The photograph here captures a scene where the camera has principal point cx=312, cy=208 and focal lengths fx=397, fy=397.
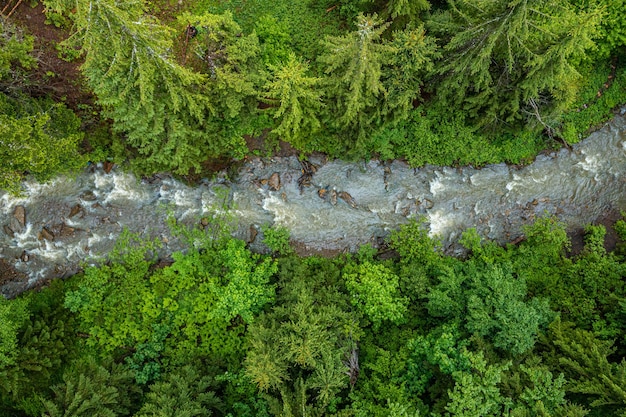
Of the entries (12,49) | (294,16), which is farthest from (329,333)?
(12,49)

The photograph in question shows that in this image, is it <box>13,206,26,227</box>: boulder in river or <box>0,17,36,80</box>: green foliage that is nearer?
<box>0,17,36,80</box>: green foliage

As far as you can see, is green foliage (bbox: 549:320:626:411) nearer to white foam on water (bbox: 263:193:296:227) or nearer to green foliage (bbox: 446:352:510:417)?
green foliage (bbox: 446:352:510:417)

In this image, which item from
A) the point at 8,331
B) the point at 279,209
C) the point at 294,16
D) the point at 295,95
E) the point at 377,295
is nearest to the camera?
the point at 295,95

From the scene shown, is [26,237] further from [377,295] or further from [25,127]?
[377,295]

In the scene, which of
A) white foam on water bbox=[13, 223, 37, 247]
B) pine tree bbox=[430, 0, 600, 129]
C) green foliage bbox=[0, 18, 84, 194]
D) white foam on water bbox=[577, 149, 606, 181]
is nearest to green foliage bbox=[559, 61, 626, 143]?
white foam on water bbox=[577, 149, 606, 181]

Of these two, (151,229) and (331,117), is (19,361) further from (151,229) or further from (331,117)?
(331,117)

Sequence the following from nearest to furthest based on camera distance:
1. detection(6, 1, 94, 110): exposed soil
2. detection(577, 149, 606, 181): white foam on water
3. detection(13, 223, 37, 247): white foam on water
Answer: detection(6, 1, 94, 110): exposed soil, detection(13, 223, 37, 247): white foam on water, detection(577, 149, 606, 181): white foam on water

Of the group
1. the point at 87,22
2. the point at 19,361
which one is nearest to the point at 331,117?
the point at 87,22

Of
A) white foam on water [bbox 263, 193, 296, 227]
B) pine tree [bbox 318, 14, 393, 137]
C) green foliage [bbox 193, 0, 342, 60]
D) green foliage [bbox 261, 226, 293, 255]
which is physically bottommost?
green foliage [bbox 261, 226, 293, 255]
